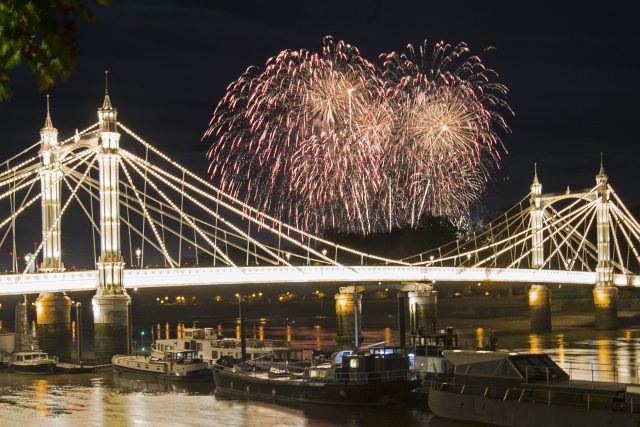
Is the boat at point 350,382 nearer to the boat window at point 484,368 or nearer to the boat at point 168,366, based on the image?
the boat window at point 484,368

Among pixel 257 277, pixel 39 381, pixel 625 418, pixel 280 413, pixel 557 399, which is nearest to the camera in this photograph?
pixel 625 418

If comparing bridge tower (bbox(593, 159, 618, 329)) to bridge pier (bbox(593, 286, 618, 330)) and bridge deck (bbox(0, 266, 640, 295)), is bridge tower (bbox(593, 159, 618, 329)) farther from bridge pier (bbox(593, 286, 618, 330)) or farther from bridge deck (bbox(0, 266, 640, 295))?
bridge deck (bbox(0, 266, 640, 295))

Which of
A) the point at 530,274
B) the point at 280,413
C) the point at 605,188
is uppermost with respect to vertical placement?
the point at 605,188

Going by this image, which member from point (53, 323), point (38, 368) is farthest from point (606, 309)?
point (38, 368)

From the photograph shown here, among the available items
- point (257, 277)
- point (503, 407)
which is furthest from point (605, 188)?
point (503, 407)

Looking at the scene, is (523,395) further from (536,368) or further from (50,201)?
(50,201)

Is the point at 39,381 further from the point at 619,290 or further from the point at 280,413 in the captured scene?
the point at 619,290
